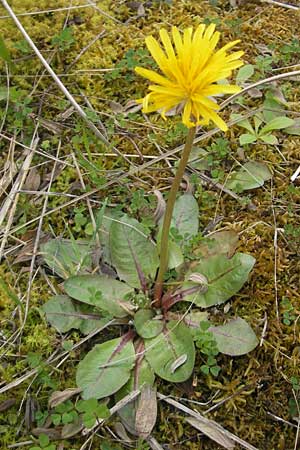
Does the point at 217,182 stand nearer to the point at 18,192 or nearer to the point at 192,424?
the point at 18,192

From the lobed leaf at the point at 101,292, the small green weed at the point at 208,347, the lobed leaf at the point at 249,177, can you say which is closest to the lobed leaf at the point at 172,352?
the small green weed at the point at 208,347

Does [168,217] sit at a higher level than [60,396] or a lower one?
higher

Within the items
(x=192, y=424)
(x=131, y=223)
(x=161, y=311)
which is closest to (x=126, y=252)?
(x=131, y=223)

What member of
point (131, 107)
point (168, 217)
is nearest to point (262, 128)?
point (131, 107)

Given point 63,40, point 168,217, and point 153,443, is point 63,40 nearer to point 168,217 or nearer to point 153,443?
point 168,217

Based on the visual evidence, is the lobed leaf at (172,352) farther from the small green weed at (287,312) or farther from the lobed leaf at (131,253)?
the small green weed at (287,312)

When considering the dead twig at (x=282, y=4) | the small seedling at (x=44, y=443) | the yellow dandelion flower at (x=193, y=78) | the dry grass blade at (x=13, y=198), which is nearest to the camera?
the yellow dandelion flower at (x=193, y=78)
